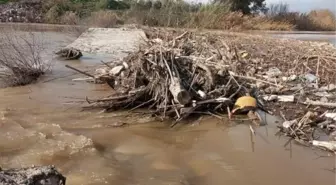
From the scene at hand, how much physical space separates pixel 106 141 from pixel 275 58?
347 inches

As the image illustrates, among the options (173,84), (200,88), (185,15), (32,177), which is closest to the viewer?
(32,177)

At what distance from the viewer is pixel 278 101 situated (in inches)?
346

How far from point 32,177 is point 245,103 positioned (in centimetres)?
542

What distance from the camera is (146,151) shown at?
5.88 meters

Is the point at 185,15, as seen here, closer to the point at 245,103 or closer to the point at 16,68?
the point at 16,68

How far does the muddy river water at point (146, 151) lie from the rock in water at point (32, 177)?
161cm

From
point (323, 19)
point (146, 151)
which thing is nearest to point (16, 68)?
point (146, 151)

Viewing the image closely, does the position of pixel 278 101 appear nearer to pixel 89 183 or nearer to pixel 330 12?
pixel 89 183

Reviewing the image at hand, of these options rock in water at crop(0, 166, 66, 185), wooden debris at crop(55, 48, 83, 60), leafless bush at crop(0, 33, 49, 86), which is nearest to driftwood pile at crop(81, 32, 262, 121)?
leafless bush at crop(0, 33, 49, 86)

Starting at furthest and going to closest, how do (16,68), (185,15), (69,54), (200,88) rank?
(185,15), (69,54), (16,68), (200,88)

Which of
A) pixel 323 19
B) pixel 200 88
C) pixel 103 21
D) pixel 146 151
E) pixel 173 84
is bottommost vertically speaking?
pixel 146 151

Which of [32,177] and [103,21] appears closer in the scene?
[32,177]

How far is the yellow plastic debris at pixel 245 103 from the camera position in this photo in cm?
778

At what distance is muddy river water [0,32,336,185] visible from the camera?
5.07 m
